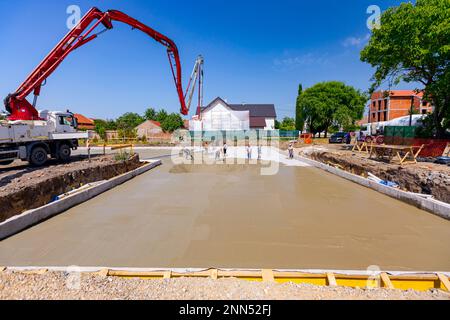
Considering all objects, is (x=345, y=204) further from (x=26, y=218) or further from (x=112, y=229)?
(x=26, y=218)

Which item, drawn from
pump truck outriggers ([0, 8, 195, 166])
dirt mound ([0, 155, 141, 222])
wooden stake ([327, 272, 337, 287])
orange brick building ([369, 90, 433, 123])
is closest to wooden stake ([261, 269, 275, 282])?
wooden stake ([327, 272, 337, 287])

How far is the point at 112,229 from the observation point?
17.0ft

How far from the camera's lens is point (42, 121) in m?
10.9

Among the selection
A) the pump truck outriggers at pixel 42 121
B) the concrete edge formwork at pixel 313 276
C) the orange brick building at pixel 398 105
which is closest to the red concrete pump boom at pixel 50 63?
the pump truck outriggers at pixel 42 121

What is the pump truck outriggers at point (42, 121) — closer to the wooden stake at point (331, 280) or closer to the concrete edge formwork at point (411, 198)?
the wooden stake at point (331, 280)

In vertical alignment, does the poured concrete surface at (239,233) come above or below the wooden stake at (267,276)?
below

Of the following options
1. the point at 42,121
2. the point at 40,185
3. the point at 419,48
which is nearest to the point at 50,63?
the point at 42,121

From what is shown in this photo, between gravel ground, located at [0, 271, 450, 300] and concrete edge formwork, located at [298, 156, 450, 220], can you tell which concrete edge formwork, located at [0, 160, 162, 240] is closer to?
gravel ground, located at [0, 271, 450, 300]

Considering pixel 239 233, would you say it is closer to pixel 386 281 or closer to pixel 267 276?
pixel 267 276

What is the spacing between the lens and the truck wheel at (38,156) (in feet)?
33.3

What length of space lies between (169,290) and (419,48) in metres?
17.2

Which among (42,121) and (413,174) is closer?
(413,174)

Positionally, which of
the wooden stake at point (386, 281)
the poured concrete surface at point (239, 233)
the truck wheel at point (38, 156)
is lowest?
the poured concrete surface at point (239, 233)

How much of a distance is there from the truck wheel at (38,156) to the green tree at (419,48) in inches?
757
